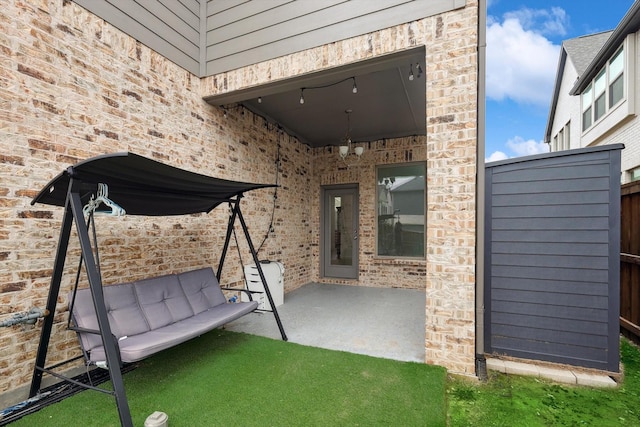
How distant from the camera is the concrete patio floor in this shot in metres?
3.39

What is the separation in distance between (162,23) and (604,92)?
10.7m

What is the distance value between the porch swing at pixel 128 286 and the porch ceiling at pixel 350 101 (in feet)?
4.94

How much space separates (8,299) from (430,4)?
14.5 feet

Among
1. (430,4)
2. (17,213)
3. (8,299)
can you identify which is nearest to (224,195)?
(17,213)

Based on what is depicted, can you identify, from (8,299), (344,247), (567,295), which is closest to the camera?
(8,299)

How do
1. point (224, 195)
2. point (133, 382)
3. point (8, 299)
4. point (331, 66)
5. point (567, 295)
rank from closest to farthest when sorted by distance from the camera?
point (8, 299)
point (133, 382)
point (567, 295)
point (331, 66)
point (224, 195)

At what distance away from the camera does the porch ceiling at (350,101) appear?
3.49 meters

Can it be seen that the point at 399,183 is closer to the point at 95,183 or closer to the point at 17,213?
the point at 95,183

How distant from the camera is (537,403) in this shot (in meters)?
2.41

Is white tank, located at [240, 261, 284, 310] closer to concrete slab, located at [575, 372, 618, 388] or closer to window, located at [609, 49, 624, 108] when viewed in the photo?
concrete slab, located at [575, 372, 618, 388]

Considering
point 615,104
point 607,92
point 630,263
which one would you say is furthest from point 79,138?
point 607,92

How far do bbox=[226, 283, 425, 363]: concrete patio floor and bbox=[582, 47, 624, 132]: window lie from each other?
7.25m

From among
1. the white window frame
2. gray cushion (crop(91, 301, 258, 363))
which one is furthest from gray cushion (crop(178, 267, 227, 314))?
the white window frame

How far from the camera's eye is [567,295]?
9.33 feet
